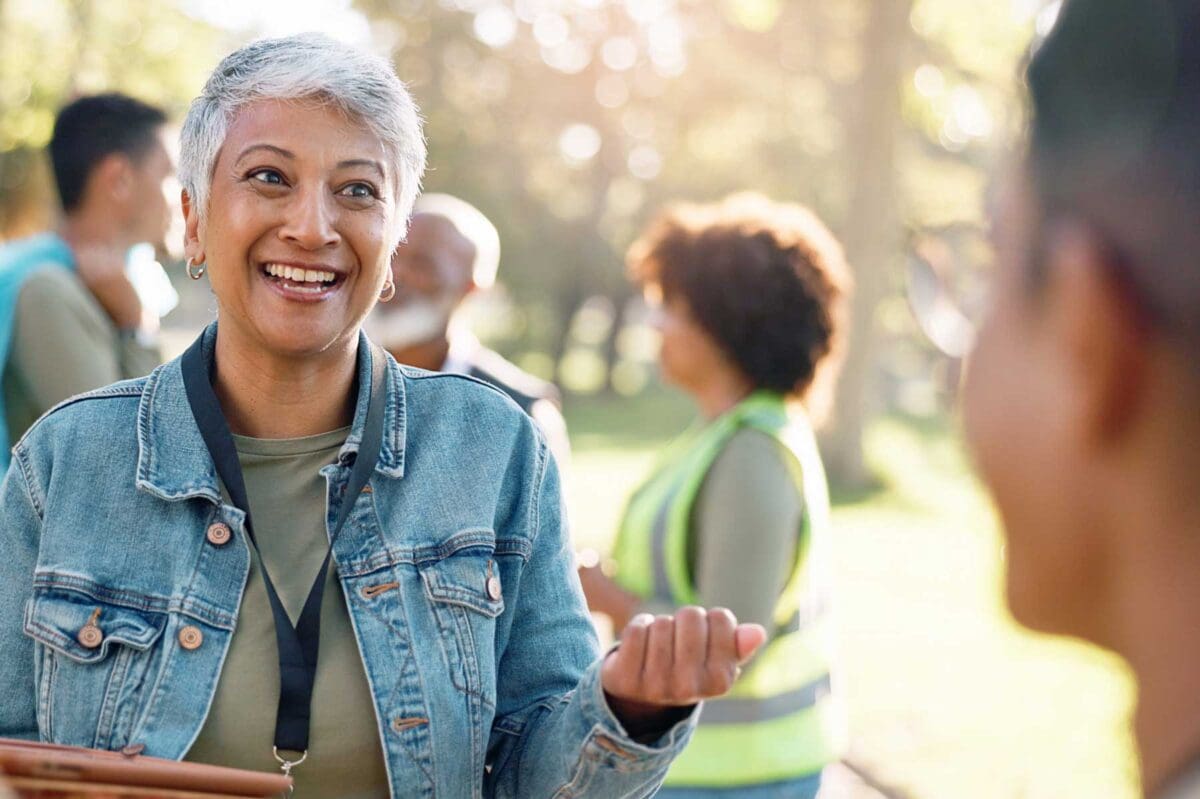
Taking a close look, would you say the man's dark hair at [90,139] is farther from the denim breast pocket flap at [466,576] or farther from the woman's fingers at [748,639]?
the woman's fingers at [748,639]

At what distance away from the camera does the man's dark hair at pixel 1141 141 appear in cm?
98

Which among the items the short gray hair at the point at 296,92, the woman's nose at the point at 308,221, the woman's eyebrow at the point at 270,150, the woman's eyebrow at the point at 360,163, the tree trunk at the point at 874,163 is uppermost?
the short gray hair at the point at 296,92

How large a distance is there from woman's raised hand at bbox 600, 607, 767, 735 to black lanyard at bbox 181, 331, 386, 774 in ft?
1.77

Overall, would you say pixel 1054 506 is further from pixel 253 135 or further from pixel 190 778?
pixel 253 135

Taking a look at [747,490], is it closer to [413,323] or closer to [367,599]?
[367,599]

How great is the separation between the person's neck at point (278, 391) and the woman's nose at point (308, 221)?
0.69ft

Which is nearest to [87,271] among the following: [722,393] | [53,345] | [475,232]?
[53,345]

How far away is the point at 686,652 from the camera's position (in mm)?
1954

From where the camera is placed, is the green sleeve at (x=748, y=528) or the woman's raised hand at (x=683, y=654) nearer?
the woman's raised hand at (x=683, y=654)

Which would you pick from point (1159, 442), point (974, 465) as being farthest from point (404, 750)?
point (1159, 442)

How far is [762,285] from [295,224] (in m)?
2.13

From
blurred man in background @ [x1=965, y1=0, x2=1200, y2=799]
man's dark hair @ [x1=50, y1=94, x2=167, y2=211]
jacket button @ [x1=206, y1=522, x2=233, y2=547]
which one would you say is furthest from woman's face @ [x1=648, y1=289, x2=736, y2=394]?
blurred man in background @ [x1=965, y1=0, x2=1200, y2=799]

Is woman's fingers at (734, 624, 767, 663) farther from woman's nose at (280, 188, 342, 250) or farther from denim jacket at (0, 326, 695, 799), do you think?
woman's nose at (280, 188, 342, 250)

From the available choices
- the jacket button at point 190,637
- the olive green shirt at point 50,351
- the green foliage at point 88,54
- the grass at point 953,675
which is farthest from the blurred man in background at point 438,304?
the green foliage at point 88,54
